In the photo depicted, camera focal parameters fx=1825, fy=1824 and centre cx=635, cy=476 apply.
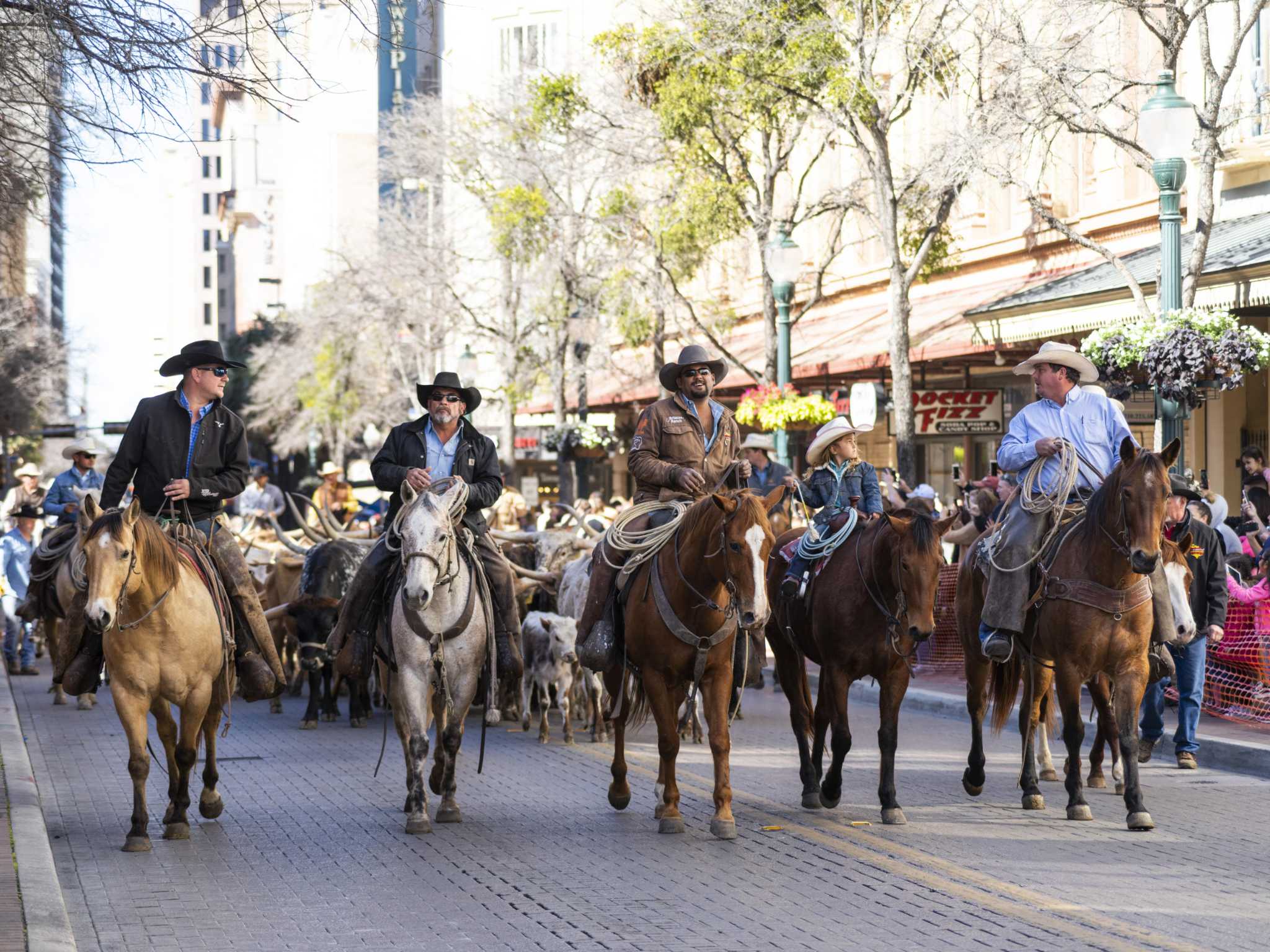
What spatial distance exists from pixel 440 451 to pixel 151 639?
88.6 inches

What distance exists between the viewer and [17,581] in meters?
20.5

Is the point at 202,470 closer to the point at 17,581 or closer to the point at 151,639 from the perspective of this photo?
the point at 151,639

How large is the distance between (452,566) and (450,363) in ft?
183

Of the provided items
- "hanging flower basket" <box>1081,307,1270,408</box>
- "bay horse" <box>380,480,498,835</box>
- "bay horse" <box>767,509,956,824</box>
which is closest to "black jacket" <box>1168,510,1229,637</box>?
"hanging flower basket" <box>1081,307,1270,408</box>

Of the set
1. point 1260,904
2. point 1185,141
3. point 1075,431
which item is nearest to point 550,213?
point 1185,141

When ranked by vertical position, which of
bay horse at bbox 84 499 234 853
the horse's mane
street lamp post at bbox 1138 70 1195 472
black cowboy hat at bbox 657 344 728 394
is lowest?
bay horse at bbox 84 499 234 853

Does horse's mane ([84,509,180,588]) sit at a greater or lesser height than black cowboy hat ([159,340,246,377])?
lesser

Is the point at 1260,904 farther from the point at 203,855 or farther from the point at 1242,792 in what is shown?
the point at 203,855

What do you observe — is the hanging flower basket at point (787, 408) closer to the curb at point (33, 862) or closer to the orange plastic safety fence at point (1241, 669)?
the orange plastic safety fence at point (1241, 669)

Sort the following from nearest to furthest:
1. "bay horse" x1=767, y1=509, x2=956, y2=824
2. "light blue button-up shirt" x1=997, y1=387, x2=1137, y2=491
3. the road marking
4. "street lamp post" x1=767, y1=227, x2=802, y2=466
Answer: the road marking
"bay horse" x1=767, y1=509, x2=956, y2=824
"light blue button-up shirt" x1=997, y1=387, x2=1137, y2=491
"street lamp post" x1=767, y1=227, x2=802, y2=466

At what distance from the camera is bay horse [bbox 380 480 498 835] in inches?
400

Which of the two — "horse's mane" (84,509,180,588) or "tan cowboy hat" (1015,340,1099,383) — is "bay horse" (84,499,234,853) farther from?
"tan cowboy hat" (1015,340,1099,383)

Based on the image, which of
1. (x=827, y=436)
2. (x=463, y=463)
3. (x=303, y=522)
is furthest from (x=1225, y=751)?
(x=303, y=522)

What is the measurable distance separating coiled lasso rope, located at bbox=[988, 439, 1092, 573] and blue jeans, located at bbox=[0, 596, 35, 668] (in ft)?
43.1
